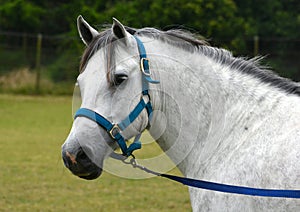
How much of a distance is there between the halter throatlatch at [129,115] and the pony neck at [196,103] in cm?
8

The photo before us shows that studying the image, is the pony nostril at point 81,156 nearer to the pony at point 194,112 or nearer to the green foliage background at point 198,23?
the pony at point 194,112

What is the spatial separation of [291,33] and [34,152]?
15533mm

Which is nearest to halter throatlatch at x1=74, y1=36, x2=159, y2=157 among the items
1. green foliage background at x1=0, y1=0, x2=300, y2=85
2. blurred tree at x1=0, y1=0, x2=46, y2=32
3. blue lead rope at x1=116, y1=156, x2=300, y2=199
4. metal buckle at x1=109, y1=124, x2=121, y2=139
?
metal buckle at x1=109, y1=124, x2=121, y2=139

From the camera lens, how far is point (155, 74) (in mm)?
3176

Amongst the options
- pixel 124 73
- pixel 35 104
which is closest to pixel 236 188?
pixel 124 73

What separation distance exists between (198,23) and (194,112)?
59.2 feet

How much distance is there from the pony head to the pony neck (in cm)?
17

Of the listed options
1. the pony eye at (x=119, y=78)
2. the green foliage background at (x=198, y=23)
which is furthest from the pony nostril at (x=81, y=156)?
the green foliage background at (x=198, y=23)

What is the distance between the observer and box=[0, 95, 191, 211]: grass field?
21.5ft

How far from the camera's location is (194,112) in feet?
10.6

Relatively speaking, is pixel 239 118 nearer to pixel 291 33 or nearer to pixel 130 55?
pixel 130 55

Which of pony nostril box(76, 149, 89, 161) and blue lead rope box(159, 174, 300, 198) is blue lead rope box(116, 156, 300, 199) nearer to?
blue lead rope box(159, 174, 300, 198)

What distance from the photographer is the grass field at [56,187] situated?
21.5 feet

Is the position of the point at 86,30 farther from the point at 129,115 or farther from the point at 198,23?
the point at 198,23
